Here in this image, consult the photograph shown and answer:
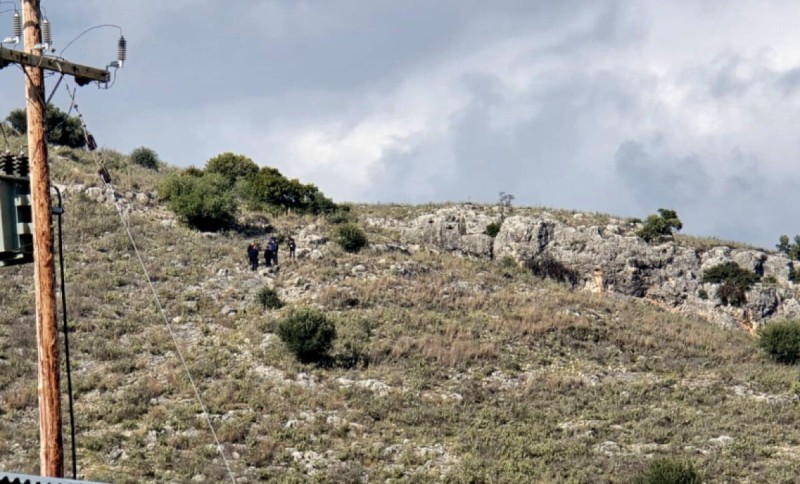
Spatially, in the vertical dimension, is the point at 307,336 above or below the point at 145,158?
below

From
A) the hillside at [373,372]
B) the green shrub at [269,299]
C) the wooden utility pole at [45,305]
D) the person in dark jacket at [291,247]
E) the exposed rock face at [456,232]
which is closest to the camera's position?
the wooden utility pole at [45,305]

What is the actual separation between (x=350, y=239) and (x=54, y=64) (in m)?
36.6

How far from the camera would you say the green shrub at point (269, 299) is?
3997cm

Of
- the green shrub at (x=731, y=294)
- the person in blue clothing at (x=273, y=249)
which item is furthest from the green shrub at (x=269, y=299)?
the green shrub at (x=731, y=294)

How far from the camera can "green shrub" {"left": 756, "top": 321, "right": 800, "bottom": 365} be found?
131 feet

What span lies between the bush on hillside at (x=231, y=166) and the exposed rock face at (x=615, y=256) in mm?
12601

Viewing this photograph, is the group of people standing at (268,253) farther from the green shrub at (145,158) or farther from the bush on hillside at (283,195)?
the green shrub at (145,158)

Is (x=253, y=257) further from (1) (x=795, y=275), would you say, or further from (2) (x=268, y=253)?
(1) (x=795, y=275)

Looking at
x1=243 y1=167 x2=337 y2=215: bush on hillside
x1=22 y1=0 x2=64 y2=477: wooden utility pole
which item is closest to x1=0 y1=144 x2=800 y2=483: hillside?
x1=243 y1=167 x2=337 y2=215: bush on hillside

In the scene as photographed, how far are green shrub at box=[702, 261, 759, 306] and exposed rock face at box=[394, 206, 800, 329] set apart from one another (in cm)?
49

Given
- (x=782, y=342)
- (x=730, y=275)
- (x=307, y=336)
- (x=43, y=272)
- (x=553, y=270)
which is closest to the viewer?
(x=43, y=272)

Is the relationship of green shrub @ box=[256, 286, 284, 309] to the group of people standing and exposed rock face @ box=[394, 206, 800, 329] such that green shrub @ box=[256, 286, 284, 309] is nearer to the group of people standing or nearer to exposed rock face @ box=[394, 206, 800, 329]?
the group of people standing

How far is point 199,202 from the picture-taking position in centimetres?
4988

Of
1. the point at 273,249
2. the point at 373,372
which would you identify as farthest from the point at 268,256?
the point at 373,372
